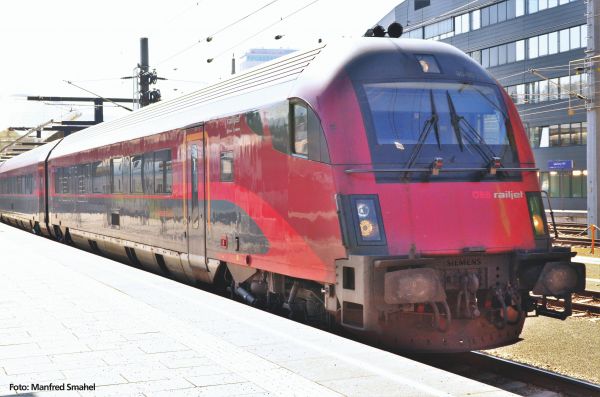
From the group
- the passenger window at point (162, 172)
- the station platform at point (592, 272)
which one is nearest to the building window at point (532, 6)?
the station platform at point (592, 272)

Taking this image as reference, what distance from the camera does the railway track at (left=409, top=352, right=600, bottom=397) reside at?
7.20 metres

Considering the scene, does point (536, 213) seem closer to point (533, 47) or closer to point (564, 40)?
point (564, 40)

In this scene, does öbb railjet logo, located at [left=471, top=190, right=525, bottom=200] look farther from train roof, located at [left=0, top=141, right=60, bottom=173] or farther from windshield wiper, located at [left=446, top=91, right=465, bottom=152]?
train roof, located at [left=0, top=141, right=60, bottom=173]

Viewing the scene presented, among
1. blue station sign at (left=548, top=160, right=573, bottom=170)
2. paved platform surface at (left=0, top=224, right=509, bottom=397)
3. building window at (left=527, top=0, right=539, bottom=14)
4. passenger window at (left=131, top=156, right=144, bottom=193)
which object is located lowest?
paved platform surface at (left=0, top=224, right=509, bottom=397)

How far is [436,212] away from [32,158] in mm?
24365

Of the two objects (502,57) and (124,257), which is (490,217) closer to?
(124,257)

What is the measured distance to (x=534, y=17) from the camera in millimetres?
48938

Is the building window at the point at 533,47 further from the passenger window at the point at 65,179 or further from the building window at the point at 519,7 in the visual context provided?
the passenger window at the point at 65,179

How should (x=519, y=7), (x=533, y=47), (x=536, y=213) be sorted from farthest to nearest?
(x=519, y=7)
(x=533, y=47)
(x=536, y=213)

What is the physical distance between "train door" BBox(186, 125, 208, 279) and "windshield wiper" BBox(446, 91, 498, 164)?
164 inches

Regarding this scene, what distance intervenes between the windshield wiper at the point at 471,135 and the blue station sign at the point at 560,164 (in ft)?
142

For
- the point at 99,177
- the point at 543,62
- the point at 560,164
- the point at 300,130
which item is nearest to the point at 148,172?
the point at 99,177

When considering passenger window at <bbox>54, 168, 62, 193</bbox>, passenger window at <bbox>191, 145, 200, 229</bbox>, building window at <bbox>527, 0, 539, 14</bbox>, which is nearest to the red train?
passenger window at <bbox>191, 145, 200, 229</bbox>

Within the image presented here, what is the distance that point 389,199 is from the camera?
293 inches
